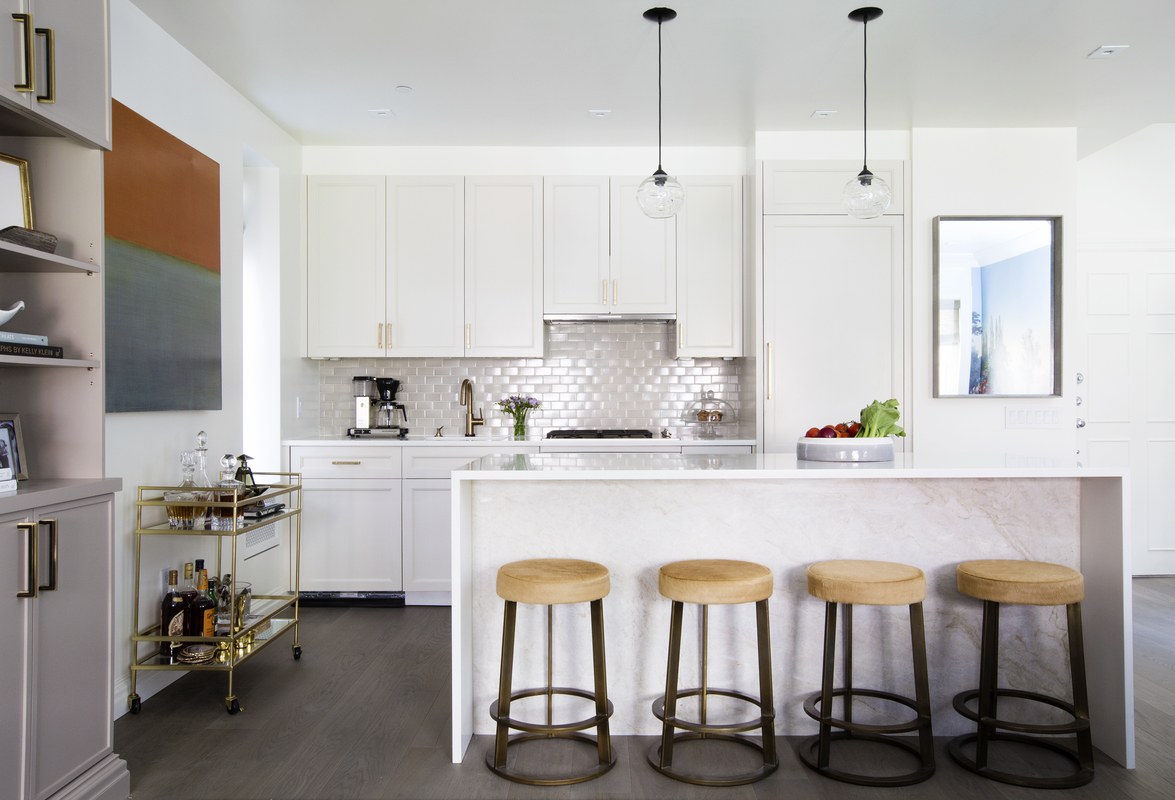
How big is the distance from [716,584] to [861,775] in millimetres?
777

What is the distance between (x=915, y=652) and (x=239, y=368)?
3326 millimetres

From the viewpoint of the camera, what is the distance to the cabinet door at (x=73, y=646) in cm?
203

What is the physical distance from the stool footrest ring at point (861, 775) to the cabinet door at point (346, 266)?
3.29 m

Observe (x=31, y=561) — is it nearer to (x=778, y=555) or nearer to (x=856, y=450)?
(x=778, y=555)

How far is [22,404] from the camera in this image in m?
2.28

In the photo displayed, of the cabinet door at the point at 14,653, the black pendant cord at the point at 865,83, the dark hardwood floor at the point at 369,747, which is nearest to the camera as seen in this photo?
the cabinet door at the point at 14,653

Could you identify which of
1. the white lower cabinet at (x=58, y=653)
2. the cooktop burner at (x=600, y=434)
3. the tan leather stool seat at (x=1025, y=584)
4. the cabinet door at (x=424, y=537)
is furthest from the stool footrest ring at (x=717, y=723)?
the cooktop burner at (x=600, y=434)

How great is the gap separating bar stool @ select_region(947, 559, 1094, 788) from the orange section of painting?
3.30m

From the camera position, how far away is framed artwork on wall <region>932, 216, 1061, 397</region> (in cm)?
443

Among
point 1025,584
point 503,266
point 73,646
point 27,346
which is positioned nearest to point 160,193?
point 27,346

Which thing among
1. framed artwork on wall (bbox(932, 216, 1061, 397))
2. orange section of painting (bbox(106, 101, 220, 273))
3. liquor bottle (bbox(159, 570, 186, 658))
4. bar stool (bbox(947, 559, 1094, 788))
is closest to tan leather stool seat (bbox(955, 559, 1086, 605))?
bar stool (bbox(947, 559, 1094, 788))

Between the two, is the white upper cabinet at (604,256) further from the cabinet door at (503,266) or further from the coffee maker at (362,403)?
the coffee maker at (362,403)

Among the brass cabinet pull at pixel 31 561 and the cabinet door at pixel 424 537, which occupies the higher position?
the brass cabinet pull at pixel 31 561

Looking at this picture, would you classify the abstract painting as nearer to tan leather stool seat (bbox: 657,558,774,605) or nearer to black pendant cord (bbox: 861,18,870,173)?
tan leather stool seat (bbox: 657,558,774,605)
